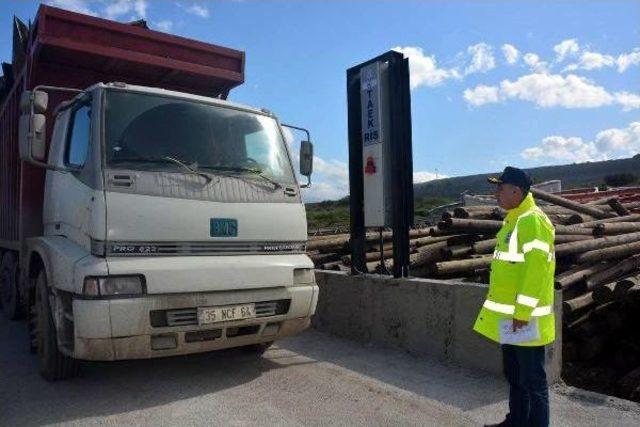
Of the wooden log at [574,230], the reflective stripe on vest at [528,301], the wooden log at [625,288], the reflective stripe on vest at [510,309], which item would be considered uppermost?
the wooden log at [574,230]

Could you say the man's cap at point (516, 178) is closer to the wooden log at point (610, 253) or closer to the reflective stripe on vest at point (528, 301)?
the reflective stripe on vest at point (528, 301)

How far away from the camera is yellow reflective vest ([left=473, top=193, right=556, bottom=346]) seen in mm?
3611

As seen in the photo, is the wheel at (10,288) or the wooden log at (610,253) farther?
the wheel at (10,288)

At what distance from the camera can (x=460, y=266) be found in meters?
6.79

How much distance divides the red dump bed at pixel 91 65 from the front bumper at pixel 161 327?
2.18m

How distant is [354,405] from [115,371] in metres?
2.45

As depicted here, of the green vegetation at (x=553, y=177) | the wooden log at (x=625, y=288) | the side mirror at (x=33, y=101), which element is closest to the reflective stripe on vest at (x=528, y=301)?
the wooden log at (x=625, y=288)

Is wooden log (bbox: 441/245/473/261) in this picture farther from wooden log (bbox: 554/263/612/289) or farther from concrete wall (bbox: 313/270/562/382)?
wooden log (bbox: 554/263/612/289)

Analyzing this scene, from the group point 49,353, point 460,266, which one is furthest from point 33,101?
point 460,266

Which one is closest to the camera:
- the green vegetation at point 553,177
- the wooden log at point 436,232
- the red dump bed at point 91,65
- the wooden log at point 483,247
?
the red dump bed at point 91,65

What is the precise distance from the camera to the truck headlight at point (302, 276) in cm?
541

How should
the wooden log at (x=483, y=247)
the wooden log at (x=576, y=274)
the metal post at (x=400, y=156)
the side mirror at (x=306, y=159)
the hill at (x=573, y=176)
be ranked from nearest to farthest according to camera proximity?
the wooden log at (x=576, y=274) → the side mirror at (x=306, y=159) → the metal post at (x=400, y=156) → the wooden log at (x=483, y=247) → the hill at (x=573, y=176)

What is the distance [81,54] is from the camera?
6.13 m

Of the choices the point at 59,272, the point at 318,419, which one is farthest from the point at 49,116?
the point at 318,419
